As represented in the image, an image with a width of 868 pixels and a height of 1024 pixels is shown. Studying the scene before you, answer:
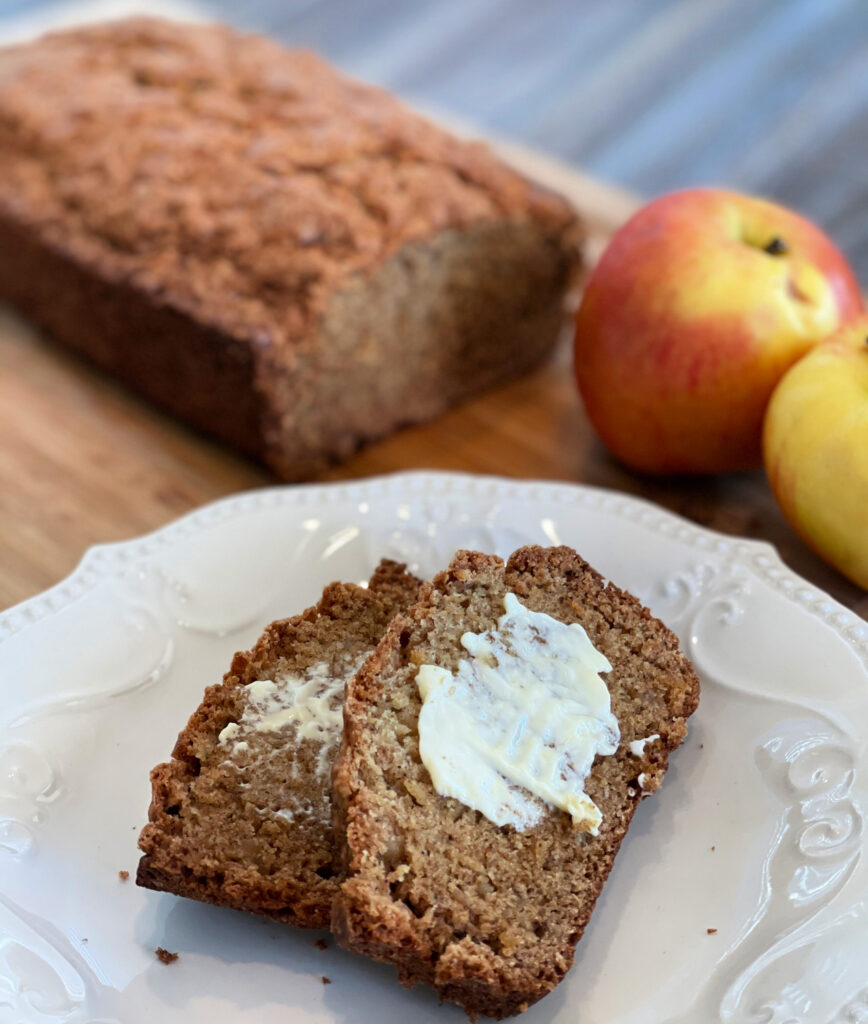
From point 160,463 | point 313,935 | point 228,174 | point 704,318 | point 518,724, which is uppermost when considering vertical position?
point 704,318

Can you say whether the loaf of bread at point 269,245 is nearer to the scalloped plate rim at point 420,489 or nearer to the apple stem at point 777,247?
the scalloped plate rim at point 420,489

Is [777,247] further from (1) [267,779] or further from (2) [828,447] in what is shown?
(1) [267,779]

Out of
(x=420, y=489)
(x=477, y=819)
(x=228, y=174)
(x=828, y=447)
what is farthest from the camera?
(x=228, y=174)

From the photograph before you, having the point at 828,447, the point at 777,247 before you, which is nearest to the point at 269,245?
the point at 777,247

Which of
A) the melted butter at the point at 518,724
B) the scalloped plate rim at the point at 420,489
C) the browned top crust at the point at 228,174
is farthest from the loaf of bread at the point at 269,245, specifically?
the melted butter at the point at 518,724

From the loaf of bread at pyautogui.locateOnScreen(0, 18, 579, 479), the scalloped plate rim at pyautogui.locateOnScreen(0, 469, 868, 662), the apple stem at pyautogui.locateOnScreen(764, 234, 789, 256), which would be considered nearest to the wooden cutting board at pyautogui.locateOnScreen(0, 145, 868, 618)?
the loaf of bread at pyautogui.locateOnScreen(0, 18, 579, 479)

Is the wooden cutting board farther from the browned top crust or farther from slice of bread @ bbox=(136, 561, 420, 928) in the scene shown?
slice of bread @ bbox=(136, 561, 420, 928)

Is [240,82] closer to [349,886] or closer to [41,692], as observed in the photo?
[41,692]
